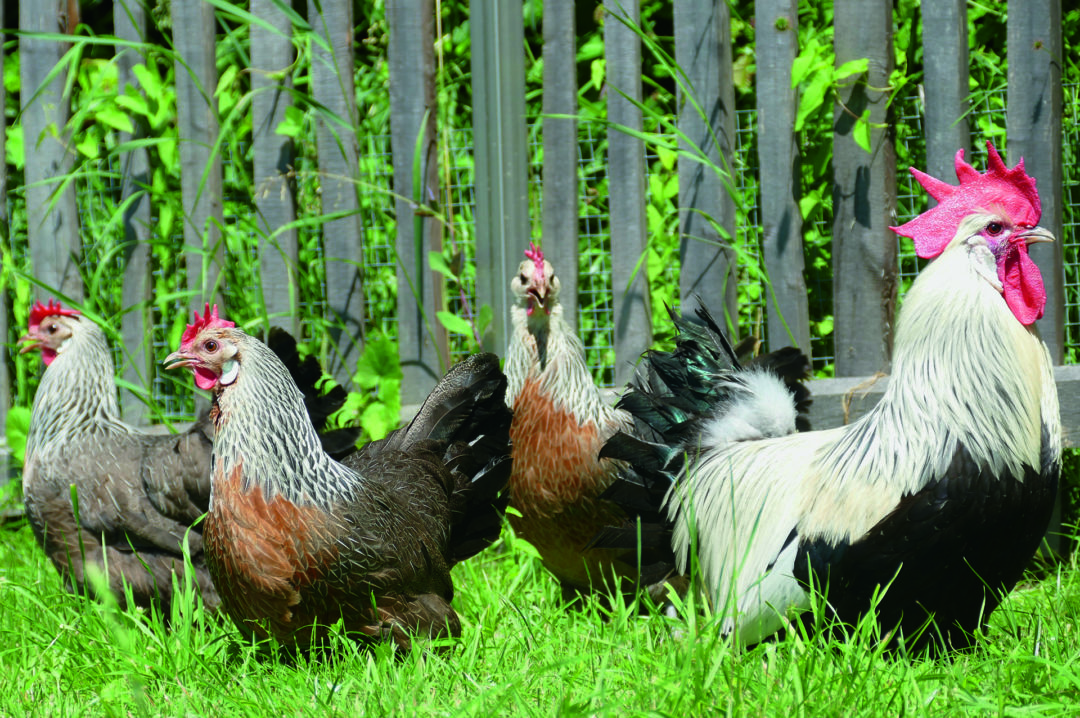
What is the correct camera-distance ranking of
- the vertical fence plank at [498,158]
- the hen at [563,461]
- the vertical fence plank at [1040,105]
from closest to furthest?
the hen at [563,461] → the vertical fence plank at [1040,105] → the vertical fence plank at [498,158]

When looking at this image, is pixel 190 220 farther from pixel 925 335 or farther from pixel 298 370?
pixel 925 335

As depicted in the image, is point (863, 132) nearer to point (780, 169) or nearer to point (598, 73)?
point (780, 169)

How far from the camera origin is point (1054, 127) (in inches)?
140

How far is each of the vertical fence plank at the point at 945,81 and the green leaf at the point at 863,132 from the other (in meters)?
0.21

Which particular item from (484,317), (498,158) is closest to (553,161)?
(498,158)

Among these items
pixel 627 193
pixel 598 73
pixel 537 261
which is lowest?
pixel 537 261

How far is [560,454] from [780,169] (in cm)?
147

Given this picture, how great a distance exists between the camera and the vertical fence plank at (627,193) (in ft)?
12.6

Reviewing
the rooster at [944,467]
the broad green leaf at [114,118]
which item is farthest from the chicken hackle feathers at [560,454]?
the broad green leaf at [114,118]

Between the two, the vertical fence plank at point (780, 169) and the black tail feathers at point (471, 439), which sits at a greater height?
the vertical fence plank at point (780, 169)

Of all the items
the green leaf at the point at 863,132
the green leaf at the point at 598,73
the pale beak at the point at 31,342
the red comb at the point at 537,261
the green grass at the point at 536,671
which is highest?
the green leaf at the point at 598,73

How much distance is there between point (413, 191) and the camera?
3939 mm

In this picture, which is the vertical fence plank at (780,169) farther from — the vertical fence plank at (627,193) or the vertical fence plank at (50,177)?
the vertical fence plank at (50,177)

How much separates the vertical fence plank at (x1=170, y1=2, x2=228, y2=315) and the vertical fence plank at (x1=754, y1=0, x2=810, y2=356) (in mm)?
2254
